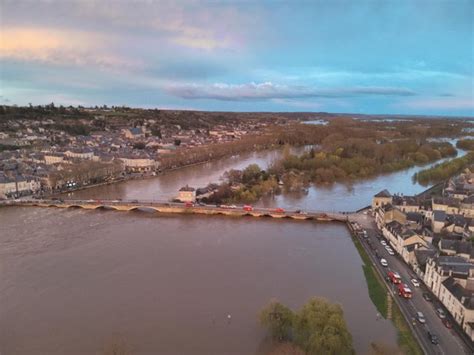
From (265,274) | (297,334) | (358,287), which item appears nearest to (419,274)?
(358,287)

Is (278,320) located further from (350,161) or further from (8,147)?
(8,147)

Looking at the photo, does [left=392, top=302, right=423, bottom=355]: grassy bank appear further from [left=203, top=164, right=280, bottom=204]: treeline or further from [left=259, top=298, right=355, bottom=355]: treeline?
[left=203, top=164, right=280, bottom=204]: treeline

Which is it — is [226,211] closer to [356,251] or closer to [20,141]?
[356,251]

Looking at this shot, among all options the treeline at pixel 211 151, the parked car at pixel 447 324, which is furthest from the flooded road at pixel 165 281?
the treeline at pixel 211 151

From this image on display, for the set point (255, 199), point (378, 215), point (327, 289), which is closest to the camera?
point (327, 289)

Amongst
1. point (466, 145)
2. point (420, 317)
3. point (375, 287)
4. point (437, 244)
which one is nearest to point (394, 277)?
point (375, 287)

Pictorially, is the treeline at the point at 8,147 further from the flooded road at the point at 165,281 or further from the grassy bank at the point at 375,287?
the grassy bank at the point at 375,287

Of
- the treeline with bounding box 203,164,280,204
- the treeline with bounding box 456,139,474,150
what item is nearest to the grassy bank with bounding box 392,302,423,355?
the treeline with bounding box 203,164,280,204
